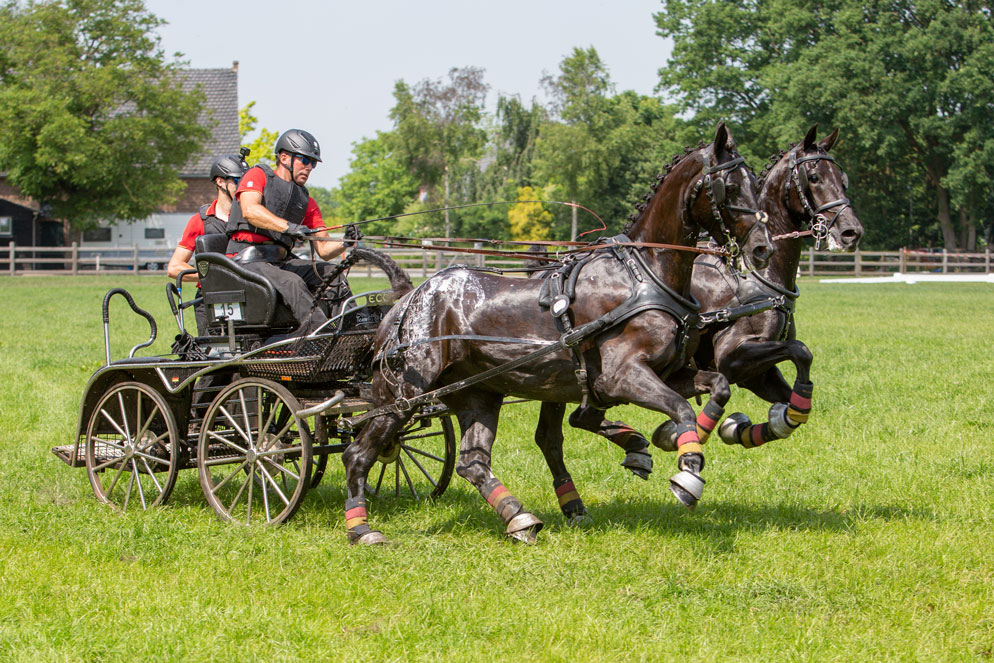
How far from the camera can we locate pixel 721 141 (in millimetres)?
6344

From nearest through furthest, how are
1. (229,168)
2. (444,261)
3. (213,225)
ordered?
(213,225), (229,168), (444,261)

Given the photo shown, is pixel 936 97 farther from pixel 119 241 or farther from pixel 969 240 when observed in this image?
pixel 119 241

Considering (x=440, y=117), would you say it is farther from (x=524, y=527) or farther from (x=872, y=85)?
(x=524, y=527)

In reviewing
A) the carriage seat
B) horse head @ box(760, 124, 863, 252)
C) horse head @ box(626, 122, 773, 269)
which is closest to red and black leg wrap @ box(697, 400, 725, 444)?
horse head @ box(626, 122, 773, 269)

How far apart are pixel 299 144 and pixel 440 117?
67.8 metres

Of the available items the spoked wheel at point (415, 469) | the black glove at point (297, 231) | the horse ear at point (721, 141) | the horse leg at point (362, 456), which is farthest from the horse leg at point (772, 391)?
the black glove at point (297, 231)

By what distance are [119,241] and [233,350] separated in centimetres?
5872

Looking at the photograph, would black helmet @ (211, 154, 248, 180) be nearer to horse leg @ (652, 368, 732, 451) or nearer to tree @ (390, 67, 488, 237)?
horse leg @ (652, 368, 732, 451)

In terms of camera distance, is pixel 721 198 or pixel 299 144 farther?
pixel 299 144

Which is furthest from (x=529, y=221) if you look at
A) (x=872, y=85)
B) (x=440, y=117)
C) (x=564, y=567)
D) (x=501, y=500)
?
(x=564, y=567)

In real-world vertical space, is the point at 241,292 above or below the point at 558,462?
above

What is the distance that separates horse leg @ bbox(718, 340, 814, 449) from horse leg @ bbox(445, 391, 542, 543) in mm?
1599

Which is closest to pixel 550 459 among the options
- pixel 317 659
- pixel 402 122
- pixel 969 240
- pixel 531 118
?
pixel 317 659

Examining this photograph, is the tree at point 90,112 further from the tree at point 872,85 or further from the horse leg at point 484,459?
the horse leg at point 484,459
